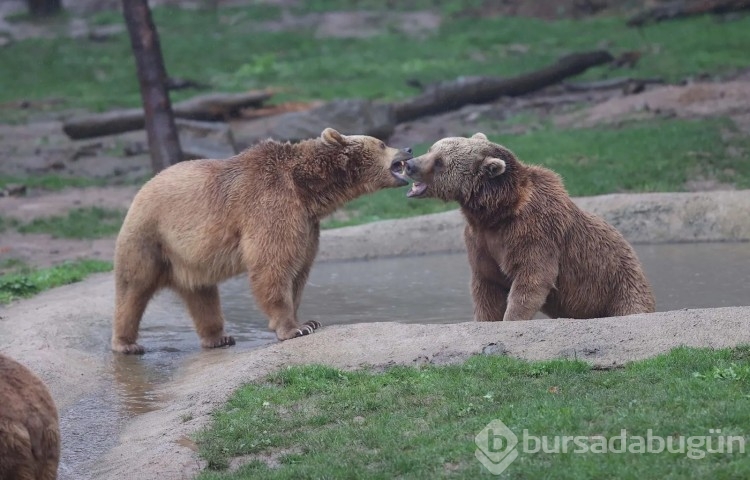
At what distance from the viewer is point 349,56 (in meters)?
25.9

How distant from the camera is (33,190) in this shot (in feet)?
55.4

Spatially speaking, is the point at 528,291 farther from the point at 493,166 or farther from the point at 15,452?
the point at 15,452

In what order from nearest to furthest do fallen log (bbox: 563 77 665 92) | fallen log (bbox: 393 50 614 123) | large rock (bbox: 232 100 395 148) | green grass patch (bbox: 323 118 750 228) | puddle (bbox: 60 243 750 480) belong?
puddle (bbox: 60 243 750 480), green grass patch (bbox: 323 118 750 228), large rock (bbox: 232 100 395 148), fallen log (bbox: 393 50 614 123), fallen log (bbox: 563 77 665 92)

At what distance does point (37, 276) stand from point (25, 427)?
20.7 ft

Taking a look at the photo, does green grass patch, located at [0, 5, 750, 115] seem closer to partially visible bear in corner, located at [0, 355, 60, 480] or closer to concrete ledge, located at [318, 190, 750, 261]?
concrete ledge, located at [318, 190, 750, 261]

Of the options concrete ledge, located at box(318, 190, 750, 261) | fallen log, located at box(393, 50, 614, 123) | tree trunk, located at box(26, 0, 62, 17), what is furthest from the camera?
tree trunk, located at box(26, 0, 62, 17)

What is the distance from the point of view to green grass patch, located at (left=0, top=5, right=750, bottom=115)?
882 inches

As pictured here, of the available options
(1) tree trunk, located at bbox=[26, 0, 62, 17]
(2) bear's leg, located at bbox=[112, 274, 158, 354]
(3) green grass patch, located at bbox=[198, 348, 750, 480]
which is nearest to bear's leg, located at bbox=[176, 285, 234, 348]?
(2) bear's leg, located at bbox=[112, 274, 158, 354]

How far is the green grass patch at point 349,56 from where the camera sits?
882 inches

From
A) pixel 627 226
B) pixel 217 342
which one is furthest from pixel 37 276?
pixel 627 226

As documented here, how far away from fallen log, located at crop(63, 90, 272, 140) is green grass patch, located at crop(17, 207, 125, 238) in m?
4.12

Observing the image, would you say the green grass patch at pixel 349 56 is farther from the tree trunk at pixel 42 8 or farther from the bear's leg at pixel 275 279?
the bear's leg at pixel 275 279

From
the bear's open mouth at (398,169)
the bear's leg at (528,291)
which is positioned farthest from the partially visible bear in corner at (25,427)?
the bear's open mouth at (398,169)

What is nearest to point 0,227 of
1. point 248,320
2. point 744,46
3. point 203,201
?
point 248,320
